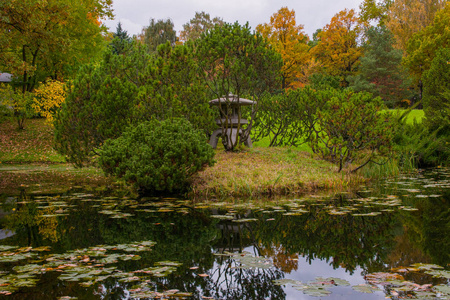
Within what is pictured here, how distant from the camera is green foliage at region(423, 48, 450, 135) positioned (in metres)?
15.6

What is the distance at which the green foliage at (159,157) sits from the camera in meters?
7.90

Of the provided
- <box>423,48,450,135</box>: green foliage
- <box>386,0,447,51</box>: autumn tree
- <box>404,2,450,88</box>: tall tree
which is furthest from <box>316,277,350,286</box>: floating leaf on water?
<box>386,0,447,51</box>: autumn tree

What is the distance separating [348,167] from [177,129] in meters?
5.69

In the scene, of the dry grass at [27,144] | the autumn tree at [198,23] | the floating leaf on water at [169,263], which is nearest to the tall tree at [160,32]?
the autumn tree at [198,23]

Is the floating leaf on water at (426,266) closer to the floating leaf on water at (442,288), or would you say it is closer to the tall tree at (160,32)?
the floating leaf on water at (442,288)

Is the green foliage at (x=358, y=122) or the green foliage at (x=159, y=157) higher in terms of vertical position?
the green foliage at (x=358, y=122)

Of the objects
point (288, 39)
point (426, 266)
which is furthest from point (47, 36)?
point (288, 39)

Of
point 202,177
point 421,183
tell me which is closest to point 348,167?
point 421,183

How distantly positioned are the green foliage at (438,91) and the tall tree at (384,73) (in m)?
→ 14.4

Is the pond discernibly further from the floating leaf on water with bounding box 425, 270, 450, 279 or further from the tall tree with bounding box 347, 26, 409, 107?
the tall tree with bounding box 347, 26, 409, 107

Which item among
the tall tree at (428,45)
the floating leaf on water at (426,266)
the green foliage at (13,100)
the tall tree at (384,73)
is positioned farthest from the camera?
the tall tree at (384,73)

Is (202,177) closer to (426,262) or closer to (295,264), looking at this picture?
(295,264)

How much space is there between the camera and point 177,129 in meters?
8.52

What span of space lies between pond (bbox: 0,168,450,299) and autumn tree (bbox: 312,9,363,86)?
29043 millimetres
